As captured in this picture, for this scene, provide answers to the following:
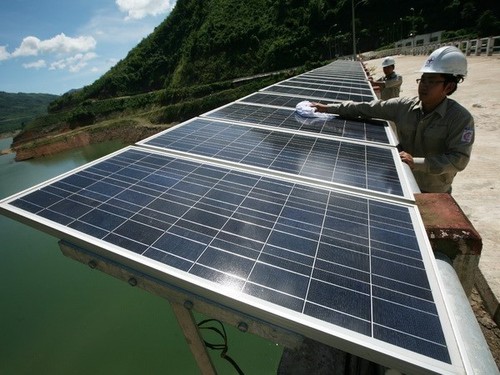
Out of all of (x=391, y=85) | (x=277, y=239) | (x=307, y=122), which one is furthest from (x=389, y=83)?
(x=277, y=239)

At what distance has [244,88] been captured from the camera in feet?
184

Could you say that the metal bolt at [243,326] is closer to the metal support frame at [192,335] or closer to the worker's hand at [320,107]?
the metal support frame at [192,335]

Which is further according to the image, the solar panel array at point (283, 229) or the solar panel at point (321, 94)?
the solar panel at point (321, 94)

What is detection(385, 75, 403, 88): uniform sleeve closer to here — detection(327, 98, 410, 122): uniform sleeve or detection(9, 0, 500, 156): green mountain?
detection(327, 98, 410, 122): uniform sleeve

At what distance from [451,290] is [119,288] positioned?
12224mm

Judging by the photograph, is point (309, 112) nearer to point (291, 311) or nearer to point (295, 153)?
point (295, 153)

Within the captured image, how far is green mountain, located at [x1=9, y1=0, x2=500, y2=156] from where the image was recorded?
5850 centimetres

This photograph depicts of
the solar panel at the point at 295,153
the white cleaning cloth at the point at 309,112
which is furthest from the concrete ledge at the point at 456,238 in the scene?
the white cleaning cloth at the point at 309,112

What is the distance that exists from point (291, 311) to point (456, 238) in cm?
200

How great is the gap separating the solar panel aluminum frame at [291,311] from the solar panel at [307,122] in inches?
104

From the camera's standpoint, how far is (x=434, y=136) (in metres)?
4.24

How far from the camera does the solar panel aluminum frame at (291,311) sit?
1648 millimetres

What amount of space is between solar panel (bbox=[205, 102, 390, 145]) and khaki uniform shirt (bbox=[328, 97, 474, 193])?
1.10 feet

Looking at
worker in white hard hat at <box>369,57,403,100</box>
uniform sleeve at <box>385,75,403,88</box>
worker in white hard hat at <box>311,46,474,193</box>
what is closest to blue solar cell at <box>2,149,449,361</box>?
worker in white hard hat at <box>311,46,474,193</box>
